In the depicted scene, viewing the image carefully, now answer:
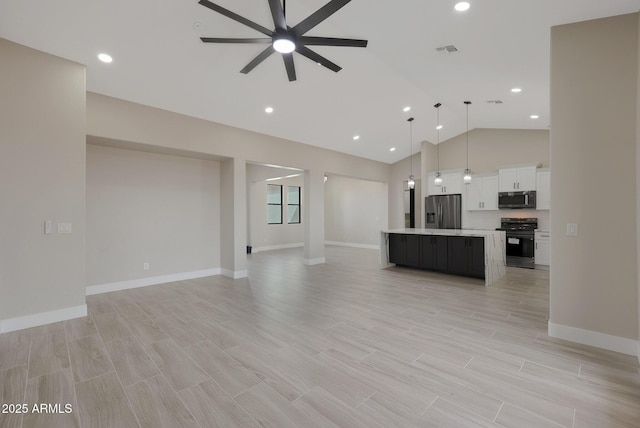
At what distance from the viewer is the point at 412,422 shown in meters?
1.80

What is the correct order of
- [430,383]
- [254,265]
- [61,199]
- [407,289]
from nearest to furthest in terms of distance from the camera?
1. [430,383]
2. [61,199]
3. [407,289]
4. [254,265]

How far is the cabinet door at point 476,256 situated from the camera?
5.35m

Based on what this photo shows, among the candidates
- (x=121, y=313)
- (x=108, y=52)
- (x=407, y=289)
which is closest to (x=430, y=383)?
(x=407, y=289)

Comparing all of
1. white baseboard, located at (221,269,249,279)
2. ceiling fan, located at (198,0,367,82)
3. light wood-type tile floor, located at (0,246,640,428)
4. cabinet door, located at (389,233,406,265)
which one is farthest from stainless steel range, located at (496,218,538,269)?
ceiling fan, located at (198,0,367,82)

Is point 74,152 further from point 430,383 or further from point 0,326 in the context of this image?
point 430,383

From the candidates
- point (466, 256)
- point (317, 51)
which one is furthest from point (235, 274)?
point (466, 256)

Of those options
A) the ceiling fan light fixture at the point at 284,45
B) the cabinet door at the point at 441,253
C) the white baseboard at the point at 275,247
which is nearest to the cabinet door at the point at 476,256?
the cabinet door at the point at 441,253

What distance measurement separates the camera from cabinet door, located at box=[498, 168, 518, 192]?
7141 mm

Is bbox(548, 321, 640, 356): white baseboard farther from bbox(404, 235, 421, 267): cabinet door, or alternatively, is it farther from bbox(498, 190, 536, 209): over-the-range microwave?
bbox(498, 190, 536, 209): over-the-range microwave

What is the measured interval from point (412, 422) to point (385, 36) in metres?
4.15

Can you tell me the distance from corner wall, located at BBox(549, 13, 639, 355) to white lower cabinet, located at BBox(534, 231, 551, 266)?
14.1 feet

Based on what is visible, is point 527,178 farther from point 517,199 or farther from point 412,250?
point 412,250

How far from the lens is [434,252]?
605 centimetres

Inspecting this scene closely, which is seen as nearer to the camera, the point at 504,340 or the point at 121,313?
the point at 504,340
